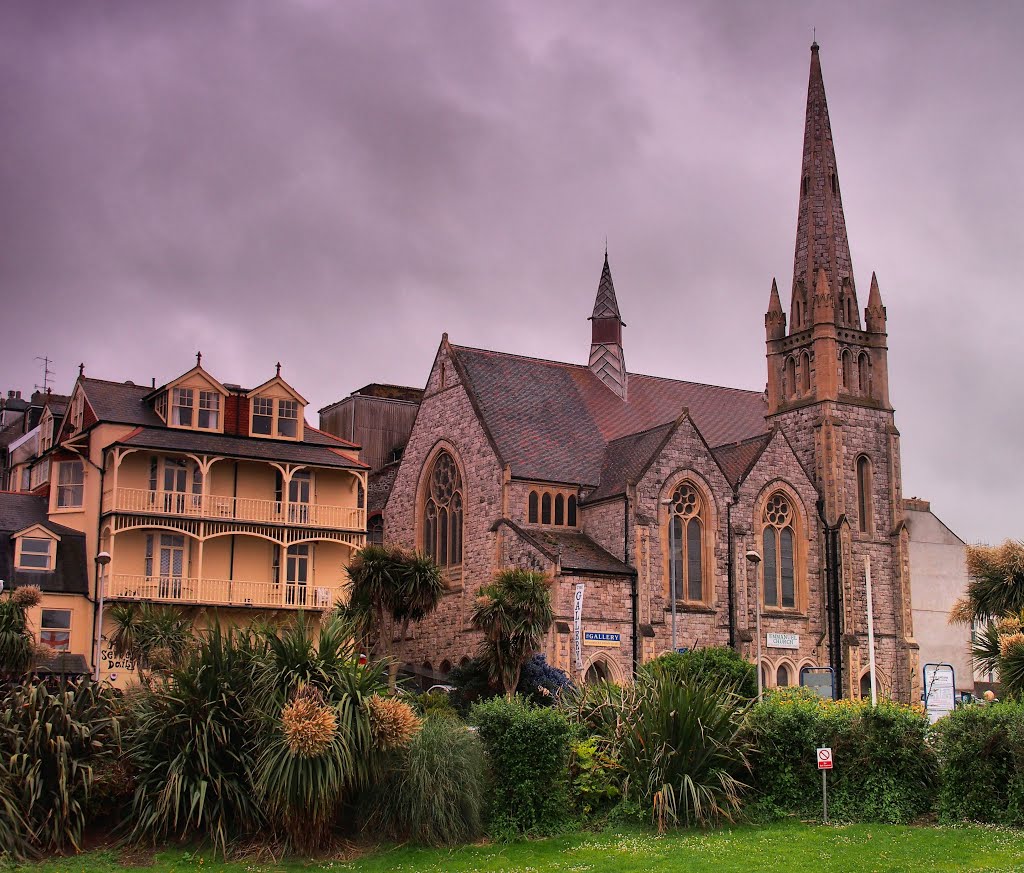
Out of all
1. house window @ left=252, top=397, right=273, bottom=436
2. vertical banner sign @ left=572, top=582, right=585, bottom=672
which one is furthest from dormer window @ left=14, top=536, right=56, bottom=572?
vertical banner sign @ left=572, top=582, right=585, bottom=672

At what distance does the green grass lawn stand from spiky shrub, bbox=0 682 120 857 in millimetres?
A: 698

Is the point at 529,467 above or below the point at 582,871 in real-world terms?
above

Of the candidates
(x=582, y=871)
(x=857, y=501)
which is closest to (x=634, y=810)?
(x=582, y=871)

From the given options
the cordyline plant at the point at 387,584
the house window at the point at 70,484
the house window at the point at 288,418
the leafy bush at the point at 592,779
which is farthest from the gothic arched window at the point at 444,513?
the leafy bush at the point at 592,779

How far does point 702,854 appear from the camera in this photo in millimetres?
21078

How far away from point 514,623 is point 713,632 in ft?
45.4

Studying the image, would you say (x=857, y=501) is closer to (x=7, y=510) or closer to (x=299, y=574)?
(x=299, y=574)

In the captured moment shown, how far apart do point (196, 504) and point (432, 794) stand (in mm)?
22912

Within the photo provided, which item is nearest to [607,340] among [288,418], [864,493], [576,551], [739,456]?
[739,456]

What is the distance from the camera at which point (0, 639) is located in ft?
100

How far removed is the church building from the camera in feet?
161

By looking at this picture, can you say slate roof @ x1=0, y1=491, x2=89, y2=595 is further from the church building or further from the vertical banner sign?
the vertical banner sign

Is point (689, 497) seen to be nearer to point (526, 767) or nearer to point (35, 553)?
point (35, 553)

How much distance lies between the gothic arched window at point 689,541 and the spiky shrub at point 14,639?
1018 inches
